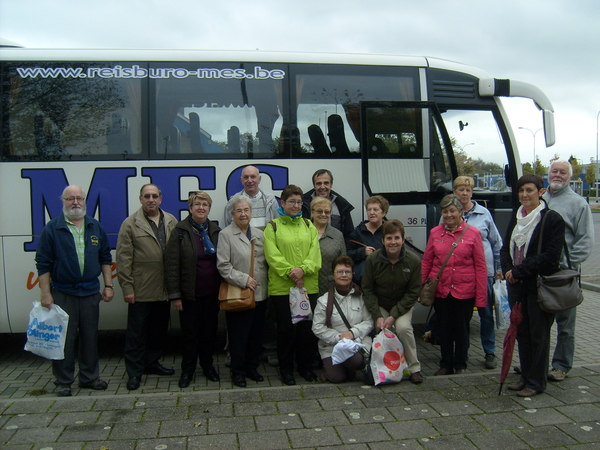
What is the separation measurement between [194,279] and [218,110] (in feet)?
6.50

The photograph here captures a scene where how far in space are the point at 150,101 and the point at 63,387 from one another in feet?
9.84

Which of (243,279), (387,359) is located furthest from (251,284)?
(387,359)

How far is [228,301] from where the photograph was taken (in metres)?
4.76

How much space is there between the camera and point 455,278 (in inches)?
196

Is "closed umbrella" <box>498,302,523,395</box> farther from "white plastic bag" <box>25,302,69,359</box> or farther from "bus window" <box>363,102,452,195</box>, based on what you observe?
"white plastic bag" <box>25,302,69,359</box>

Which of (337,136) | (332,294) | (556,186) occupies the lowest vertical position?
(332,294)

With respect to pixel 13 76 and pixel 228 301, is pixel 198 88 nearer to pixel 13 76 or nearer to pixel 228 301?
pixel 13 76

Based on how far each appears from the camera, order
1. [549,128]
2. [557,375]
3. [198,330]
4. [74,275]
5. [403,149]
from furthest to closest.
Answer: [549,128] → [403,149] → [198,330] → [557,375] → [74,275]

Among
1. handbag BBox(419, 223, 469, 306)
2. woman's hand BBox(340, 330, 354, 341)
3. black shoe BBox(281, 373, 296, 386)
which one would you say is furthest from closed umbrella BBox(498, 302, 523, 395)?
black shoe BBox(281, 373, 296, 386)

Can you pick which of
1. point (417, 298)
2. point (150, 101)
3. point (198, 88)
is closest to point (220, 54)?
point (198, 88)

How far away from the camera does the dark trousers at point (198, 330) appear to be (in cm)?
491

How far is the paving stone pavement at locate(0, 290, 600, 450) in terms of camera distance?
12.1 ft

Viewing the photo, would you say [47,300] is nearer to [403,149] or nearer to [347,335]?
[347,335]

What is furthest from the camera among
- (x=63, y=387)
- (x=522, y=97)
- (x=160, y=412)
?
(x=522, y=97)
